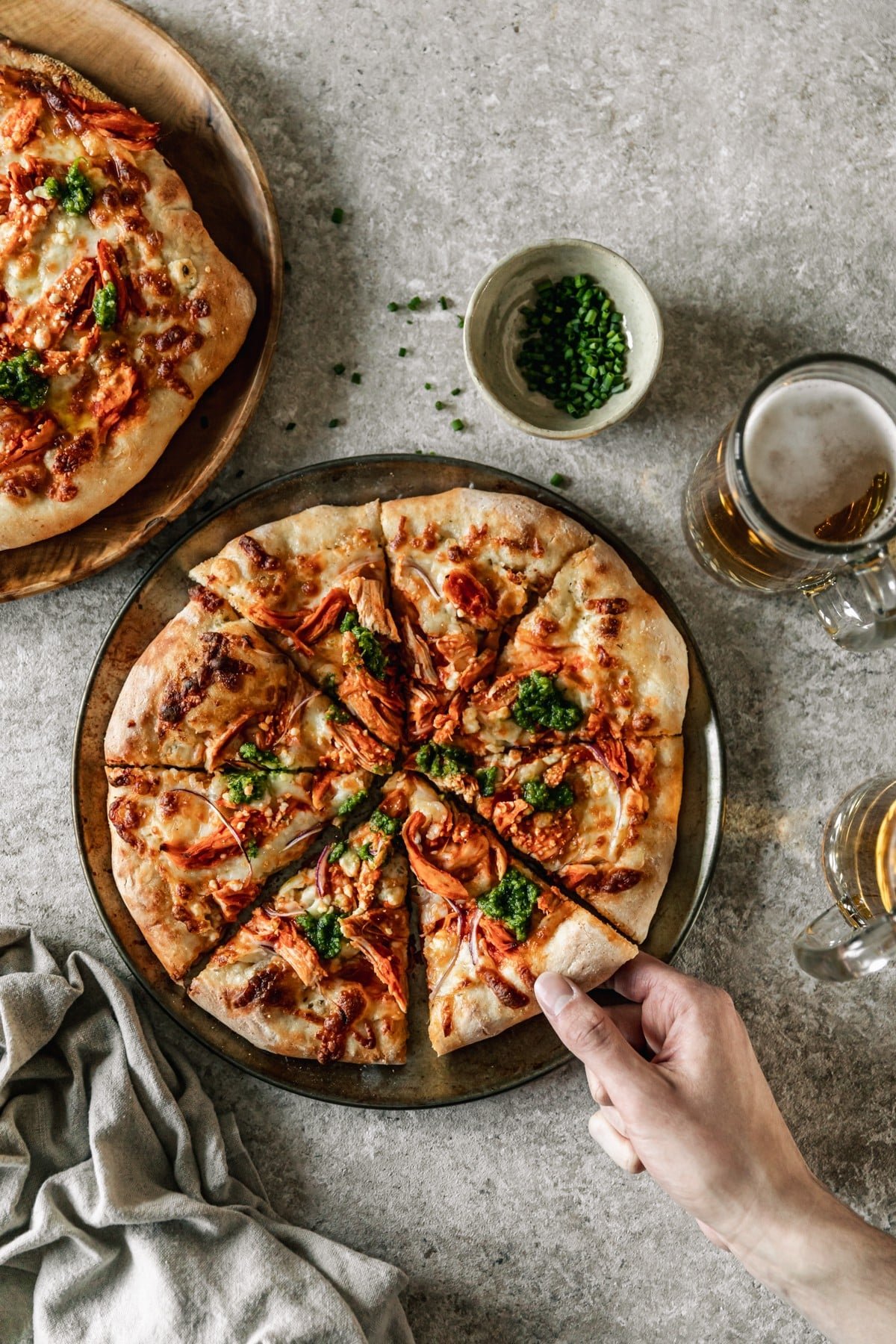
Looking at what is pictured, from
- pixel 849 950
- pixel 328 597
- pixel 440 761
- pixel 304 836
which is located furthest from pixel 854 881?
pixel 328 597

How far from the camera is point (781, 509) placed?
4418mm

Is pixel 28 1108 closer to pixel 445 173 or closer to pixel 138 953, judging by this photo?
pixel 138 953

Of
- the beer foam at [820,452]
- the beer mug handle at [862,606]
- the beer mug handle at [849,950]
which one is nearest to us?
the beer mug handle at [849,950]

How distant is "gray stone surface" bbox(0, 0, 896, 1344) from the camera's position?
5.02m

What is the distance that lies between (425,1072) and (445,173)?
4.29 meters

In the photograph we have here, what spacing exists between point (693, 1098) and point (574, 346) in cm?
333

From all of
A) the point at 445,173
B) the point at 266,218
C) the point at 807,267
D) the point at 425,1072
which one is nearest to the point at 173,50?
the point at 266,218

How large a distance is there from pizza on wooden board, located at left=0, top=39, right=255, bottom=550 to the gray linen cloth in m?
2.26

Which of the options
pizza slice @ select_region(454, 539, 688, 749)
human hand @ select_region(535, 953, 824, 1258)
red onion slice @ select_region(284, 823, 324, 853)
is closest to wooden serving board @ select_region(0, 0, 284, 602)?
red onion slice @ select_region(284, 823, 324, 853)

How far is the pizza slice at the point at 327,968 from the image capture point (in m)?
4.53

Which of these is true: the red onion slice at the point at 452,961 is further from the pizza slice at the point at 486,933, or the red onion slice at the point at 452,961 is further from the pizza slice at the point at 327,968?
the pizza slice at the point at 327,968

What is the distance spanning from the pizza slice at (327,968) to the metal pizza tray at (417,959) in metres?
0.13

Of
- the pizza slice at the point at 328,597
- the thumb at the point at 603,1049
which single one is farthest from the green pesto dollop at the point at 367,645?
the thumb at the point at 603,1049

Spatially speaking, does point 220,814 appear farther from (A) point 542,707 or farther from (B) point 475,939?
(A) point 542,707
